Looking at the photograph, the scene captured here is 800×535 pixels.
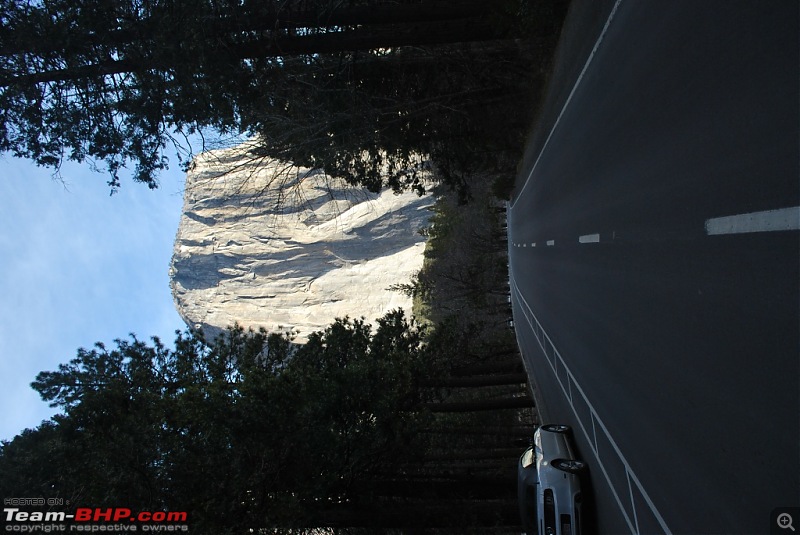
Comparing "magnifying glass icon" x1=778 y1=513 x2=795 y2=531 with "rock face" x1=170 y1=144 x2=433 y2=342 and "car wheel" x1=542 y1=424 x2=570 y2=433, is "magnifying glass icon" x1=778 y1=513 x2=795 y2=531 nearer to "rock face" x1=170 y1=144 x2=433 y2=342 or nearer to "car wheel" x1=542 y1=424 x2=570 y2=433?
"car wheel" x1=542 y1=424 x2=570 y2=433

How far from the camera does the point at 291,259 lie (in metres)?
75.2

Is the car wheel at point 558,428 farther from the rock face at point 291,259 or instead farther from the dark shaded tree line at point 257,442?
the rock face at point 291,259

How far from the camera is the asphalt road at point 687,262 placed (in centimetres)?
490

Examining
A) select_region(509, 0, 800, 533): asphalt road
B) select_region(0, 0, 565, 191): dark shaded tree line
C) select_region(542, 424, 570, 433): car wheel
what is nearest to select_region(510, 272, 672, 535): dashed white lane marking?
select_region(509, 0, 800, 533): asphalt road

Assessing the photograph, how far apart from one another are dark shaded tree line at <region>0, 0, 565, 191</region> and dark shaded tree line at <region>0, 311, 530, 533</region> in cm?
520

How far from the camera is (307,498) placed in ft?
40.7

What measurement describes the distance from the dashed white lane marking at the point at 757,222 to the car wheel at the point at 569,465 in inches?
223

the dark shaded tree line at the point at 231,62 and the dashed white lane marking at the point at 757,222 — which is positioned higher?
the dark shaded tree line at the point at 231,62

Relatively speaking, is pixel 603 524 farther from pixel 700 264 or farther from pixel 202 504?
pixel 202 504

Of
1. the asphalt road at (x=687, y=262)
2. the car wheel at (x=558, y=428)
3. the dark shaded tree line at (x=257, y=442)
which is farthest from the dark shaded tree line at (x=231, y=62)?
the car wheel at (x=558, y=428)

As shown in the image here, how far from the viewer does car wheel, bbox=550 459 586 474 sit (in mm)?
10000

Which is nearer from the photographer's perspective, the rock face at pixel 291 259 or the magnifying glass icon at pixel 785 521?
the magnifying glass icon at pixel 785 521

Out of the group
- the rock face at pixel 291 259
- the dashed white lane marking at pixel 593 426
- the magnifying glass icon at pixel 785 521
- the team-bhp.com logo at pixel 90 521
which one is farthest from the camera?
the rock face at pixel 291 259

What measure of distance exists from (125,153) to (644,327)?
39.3 ft
